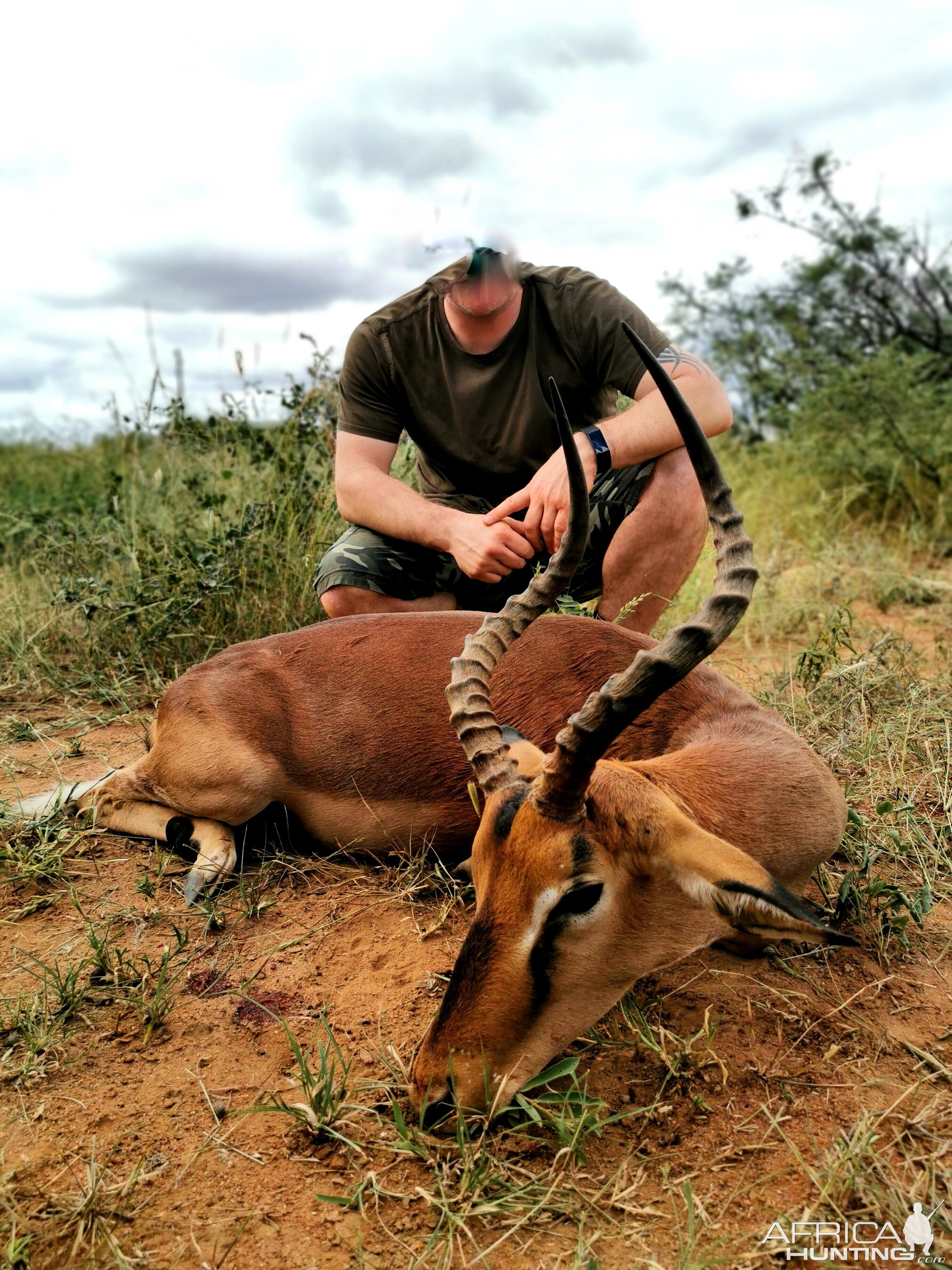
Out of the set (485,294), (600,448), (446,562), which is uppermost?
(485,294)

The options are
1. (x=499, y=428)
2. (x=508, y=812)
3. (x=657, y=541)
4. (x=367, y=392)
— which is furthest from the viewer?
(x=367, y=392)

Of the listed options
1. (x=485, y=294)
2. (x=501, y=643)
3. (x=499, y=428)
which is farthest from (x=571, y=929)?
(x=485, y=294)

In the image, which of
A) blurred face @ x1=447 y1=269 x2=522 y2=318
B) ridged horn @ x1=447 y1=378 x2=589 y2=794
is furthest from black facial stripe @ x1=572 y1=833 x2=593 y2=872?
blurred face @ x1=447 y1=269 x2=522 y2=318

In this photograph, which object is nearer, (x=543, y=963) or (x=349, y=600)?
(x=543, y=963)

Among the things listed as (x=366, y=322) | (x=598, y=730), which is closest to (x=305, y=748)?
(x=598, y=730)

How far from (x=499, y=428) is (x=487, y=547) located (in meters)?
1.11

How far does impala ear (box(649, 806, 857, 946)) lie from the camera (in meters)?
2.08

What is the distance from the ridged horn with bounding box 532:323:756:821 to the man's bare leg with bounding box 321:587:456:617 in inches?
98.8

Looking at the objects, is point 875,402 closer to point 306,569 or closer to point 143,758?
point 306,569

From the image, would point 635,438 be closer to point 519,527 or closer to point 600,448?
point 600,448

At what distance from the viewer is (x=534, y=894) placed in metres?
2.13

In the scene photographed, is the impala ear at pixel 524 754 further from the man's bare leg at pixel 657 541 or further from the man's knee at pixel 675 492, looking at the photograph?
the man's knee at pixel 675 492

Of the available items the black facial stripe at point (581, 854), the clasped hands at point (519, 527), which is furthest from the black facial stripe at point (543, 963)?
the clasped hands at point (519, 527)

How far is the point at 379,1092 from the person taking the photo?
230 cm
